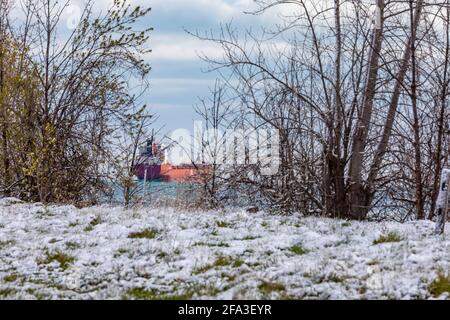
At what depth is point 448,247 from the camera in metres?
7.70

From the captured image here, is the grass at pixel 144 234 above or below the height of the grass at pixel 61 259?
above

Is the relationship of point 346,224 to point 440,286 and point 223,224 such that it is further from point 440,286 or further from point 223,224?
point 440,286

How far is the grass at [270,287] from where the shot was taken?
5.72 metres

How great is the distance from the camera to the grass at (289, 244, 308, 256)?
744cm

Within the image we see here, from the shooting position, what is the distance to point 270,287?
581cm

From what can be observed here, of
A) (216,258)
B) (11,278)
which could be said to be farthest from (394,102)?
(11,278)

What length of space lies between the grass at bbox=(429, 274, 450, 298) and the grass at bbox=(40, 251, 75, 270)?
13.5ft

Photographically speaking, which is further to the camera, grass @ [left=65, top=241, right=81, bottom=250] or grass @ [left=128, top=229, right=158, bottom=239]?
grass @ [left=128, top=229, right=158, bottom=239]

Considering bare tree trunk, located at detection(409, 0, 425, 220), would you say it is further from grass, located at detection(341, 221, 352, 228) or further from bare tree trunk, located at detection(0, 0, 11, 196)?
bare tree trunk, located at detection(0, 0, 11, 196)

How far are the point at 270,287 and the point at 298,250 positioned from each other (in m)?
1.85

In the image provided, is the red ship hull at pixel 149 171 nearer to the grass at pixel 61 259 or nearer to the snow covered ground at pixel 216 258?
the snow covered ground at pixel 216 258

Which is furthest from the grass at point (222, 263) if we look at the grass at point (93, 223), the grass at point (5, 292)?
the grass at point (93, 223)

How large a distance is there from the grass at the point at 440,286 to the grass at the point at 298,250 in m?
1.87

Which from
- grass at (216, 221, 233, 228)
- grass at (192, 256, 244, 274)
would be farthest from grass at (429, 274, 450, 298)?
grass at (216, 221, 233, 228)
